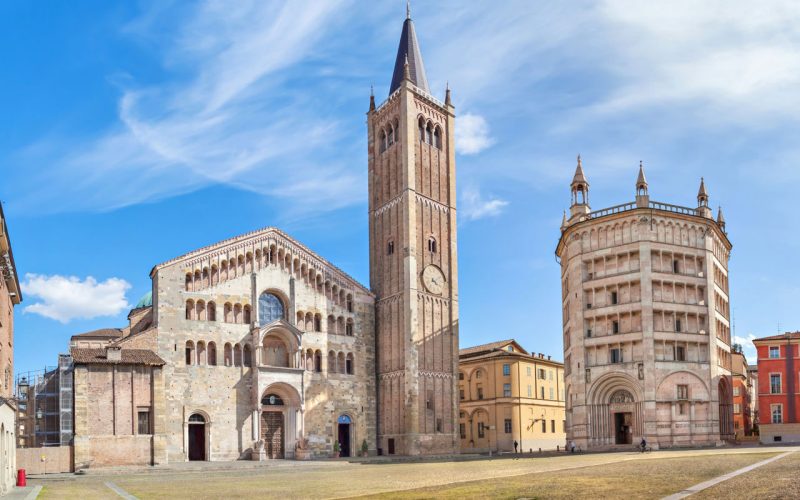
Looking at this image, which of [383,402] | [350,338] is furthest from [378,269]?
[383,402]

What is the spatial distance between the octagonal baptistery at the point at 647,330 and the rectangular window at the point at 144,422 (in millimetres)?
34070

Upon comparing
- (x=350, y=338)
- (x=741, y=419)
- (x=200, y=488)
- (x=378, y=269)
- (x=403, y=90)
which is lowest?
(x=741, y=419)

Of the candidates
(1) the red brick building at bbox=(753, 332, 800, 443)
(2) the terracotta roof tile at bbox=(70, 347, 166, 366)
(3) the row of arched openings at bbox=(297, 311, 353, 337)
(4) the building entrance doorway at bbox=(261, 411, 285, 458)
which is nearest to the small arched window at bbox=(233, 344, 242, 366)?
(4) the building entrance doorway at bbox=(261, 411, 285, 458)

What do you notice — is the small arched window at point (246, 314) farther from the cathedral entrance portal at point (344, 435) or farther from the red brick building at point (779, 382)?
the red brick building at point (779, 382)

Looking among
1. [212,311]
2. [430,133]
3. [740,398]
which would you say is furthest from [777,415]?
[212,311]

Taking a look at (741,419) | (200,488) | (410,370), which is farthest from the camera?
(741,419)

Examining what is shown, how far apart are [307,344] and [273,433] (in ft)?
24.7

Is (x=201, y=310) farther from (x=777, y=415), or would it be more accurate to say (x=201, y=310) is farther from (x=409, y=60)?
(x=777, y=415)

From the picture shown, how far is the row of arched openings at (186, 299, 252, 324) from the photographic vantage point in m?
57.7

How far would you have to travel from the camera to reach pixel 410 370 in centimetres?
6384

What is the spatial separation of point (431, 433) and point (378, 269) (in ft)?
50.0

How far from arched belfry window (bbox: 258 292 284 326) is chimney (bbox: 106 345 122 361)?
12.6 metres

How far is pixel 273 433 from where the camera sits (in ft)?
200

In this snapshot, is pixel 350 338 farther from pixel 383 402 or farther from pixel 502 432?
pixel 502 432
